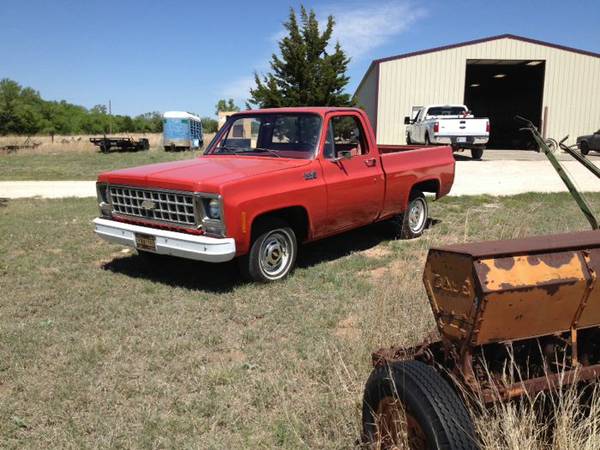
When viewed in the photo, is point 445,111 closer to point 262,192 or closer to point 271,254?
point 271,254

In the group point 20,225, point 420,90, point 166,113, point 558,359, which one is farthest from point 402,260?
point 166,113

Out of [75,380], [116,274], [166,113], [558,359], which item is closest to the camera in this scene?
[558,359]

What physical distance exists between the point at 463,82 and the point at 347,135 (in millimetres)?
22439

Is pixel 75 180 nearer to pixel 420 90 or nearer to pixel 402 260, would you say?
pixel 402 260

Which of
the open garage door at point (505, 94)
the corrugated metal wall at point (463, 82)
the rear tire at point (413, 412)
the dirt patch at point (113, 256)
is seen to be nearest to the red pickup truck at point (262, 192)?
the dirt patch at point (113, 256)

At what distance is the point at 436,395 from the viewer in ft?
7.06

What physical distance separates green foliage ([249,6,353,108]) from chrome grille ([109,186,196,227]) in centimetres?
1891

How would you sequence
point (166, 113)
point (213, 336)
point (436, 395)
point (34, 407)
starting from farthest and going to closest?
point (166, 113) → point (213, 336) → point (34, 407) → point (436, 395)

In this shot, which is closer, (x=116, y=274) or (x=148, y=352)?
(x=148, y=352)

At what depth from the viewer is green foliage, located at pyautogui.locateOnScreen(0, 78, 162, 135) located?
224ft

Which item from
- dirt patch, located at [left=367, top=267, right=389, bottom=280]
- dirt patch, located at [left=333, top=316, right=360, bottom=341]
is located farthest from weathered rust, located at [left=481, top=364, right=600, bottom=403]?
dirt patch, located at [left=367, top=267, right=389, bottom=280]

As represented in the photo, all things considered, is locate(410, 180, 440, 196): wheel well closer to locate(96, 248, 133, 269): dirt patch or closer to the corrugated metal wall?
locate(96, 248, 133, 269): dirt patch

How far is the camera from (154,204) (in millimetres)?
5535

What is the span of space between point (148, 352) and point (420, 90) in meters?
25.3
